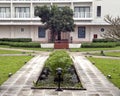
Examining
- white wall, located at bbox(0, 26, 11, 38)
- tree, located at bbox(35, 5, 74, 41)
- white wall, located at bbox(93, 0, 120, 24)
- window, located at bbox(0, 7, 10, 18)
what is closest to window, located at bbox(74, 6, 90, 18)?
white wall, located at bbox(93, 0, 120, 24)

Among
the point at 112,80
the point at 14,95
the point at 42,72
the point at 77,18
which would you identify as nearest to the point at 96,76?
the point at 112,80

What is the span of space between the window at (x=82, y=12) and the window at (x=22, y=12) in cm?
713

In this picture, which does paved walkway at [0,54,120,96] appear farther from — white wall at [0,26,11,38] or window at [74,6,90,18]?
white wall at [0,26,11,38]

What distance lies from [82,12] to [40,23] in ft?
21.1

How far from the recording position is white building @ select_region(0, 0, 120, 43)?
179ft

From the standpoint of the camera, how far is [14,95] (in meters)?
14.4

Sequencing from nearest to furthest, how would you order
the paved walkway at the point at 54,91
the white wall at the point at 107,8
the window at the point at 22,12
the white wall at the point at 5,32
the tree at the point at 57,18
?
1. the paved walkway at the point at 54,91
2. the tree at the point at 57,18
3. the window at the point at 22,12
4. the white wall at the point at 107,8
5. the white wall at the point at 5,32

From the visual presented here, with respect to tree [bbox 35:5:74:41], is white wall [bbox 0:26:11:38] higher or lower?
lower

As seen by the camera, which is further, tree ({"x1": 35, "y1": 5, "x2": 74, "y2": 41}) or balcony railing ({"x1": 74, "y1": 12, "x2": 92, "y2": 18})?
balcony railing ({"x1": 74, "y1": 12, "x2": 92, "y2": 18})

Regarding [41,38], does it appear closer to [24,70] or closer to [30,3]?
[30,3]

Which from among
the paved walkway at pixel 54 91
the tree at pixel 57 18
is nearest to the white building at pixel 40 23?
the tree at pixel 57 18

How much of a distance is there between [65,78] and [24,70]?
4.76m

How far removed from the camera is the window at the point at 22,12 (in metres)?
54.9

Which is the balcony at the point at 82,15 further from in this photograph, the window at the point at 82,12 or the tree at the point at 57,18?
the tree at the point at 57,18
